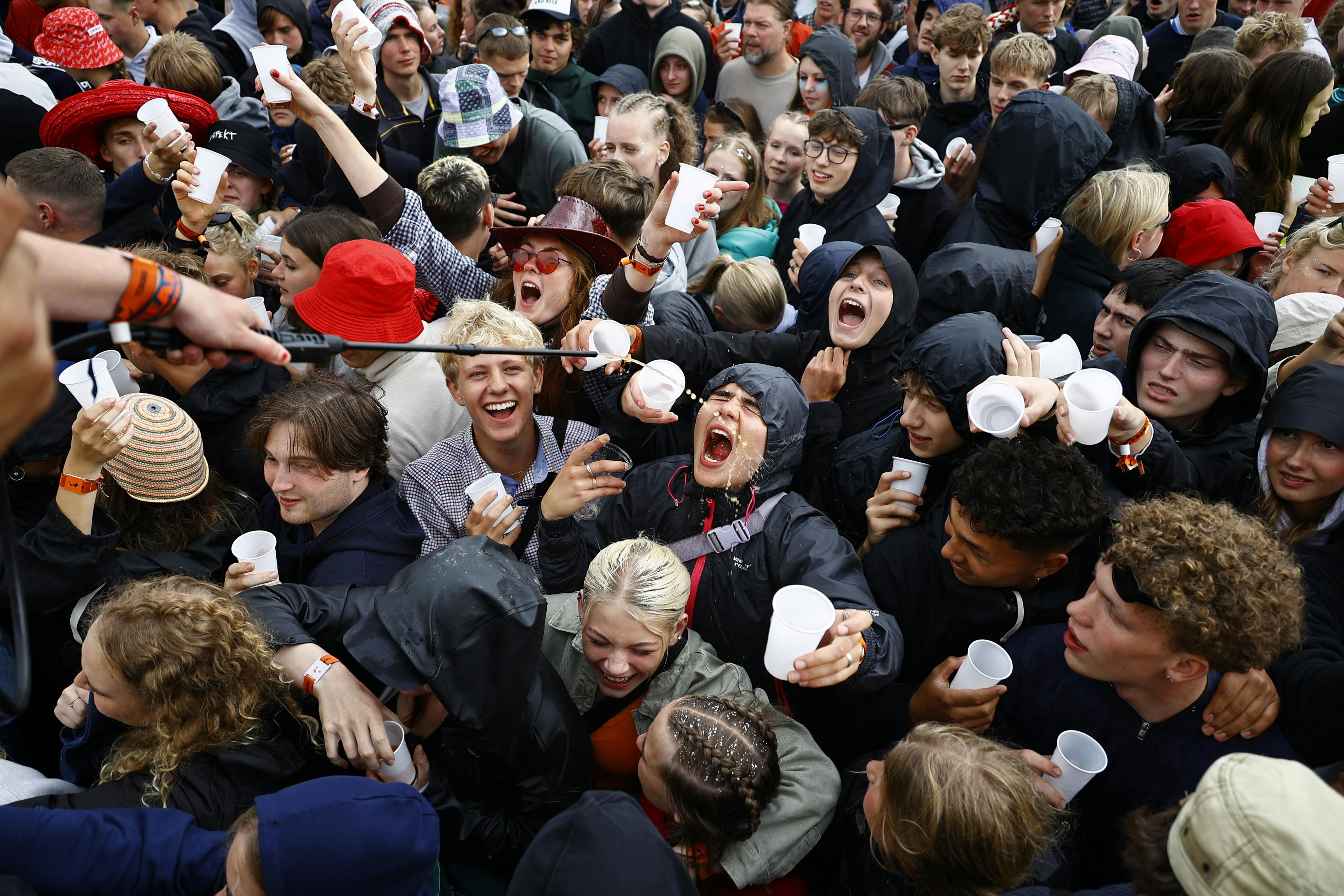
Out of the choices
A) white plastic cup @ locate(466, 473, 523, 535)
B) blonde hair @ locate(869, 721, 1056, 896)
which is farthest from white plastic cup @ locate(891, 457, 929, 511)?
white plastic cup @ locate(466, 473, 523, 535)

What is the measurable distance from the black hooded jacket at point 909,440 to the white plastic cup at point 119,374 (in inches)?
108

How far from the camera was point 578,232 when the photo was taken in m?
4.05

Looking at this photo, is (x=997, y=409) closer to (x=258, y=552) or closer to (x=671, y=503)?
(x=671, y=503)

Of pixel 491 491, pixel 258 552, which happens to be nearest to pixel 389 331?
pixel 491 491

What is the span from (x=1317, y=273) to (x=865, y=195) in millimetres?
2236

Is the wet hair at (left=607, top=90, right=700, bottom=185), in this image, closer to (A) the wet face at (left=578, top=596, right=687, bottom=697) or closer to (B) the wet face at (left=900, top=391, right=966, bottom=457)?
(B) the wet face at (left=900, top=391, right=966, bottom=457)

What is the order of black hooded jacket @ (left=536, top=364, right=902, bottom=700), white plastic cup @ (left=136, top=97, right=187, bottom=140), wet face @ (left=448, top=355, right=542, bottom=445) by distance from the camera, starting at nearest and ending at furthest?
black hooded jacket @ (left=536, top=364, right=902, bottom=700) < wet face @ (left=448, top=355, right=542, bottom=445) < white plastic cup @ (left=136, top=97, right=187, bottom=140)

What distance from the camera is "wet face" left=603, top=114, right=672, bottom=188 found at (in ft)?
16.8

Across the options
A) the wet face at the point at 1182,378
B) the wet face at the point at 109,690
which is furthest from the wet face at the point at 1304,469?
the wet face at the point at 109,690

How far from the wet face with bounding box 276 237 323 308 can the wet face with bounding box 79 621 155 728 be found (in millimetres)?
2133

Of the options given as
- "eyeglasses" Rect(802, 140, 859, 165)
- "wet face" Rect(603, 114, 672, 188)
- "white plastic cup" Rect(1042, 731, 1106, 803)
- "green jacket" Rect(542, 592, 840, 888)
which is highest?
"eyeglasses" Rect(802, 140, 859, 165)

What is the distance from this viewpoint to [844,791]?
106 inches

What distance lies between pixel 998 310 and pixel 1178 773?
2246mm

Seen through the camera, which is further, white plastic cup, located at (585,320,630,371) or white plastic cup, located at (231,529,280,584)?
white plastic cup, located at (585,320,630,371)
